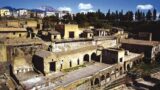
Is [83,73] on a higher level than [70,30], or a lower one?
lower

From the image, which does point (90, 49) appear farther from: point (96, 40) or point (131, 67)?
point (131, 67)

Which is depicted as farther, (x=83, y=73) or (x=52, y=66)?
(x=52, y=66)

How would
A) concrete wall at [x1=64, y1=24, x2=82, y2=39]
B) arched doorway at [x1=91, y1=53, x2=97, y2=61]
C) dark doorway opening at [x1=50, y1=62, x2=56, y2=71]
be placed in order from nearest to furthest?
dark doorway opening at [x1=50, y1=62, x2=56, y2=71] → arched doorway at [x1=91, y1=53, x2=97, y2=61] → concrete wall at [x1=64, y1=24, x2=82, y2=39]

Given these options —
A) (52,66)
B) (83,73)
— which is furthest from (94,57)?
(52,66)

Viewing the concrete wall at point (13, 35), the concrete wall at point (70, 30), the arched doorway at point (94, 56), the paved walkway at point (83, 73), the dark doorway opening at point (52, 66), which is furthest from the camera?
the concrete wall at point (70, 30)

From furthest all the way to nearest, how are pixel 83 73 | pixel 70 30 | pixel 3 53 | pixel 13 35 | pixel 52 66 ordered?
pixel 70 30
pixel 13 35
pixel 52 66
pixel 83 73
pixel 3 53

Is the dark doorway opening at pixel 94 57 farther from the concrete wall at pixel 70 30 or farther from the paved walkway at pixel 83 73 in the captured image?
the concrete wall at pixel 70 30

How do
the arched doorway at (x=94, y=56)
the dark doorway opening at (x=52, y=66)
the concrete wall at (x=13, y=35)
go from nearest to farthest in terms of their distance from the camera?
the dark doorway opening at (x=52, y=66), the concrete wall at (x=13, y=35), the arched doorway at (x=94, y=56)

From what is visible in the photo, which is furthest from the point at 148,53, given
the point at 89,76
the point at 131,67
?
the point at 89,76

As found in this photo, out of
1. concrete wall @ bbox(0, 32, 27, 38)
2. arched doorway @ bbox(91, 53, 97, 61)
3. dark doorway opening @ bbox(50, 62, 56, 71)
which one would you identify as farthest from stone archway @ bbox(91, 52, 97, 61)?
concrete wall @ bbox(0, 32, 27, 38)

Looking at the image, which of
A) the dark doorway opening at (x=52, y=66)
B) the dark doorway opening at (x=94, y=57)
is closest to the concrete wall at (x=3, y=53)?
the dark doorway opening at (x=52, y=66)

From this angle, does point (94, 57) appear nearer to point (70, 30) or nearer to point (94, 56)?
point (94, 56)

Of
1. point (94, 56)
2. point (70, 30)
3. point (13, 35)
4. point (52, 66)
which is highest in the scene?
point (70, 30)

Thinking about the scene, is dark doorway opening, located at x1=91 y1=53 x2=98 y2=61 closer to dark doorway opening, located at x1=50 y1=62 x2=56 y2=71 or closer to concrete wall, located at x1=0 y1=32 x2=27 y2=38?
dark doorway opening, located at x1=50 y1=62 x2=56 y2=71
